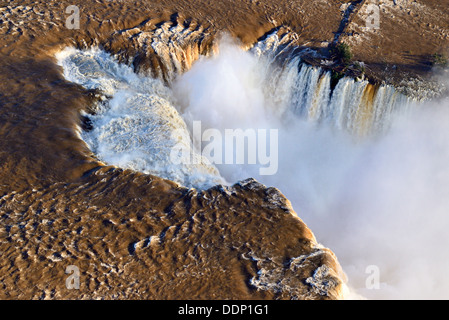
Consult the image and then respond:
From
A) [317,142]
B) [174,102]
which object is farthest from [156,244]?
[317,142]

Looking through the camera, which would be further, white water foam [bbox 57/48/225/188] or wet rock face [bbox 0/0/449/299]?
white water foam [bbox 57/48/225/188]

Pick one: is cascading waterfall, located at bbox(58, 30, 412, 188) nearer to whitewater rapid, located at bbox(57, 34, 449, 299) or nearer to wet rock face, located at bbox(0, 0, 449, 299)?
whitewater rapid, located at bbox(57, 34, 449, 299)

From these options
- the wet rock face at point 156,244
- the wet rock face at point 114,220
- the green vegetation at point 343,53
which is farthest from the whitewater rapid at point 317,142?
the wet rock face at point 156,244

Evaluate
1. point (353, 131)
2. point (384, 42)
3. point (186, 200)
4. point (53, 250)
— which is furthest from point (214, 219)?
point (384, 42)

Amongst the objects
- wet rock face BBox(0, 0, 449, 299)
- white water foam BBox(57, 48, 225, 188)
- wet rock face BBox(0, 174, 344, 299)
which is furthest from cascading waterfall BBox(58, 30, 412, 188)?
wet rock face BBox(0, 174, 344, 299)

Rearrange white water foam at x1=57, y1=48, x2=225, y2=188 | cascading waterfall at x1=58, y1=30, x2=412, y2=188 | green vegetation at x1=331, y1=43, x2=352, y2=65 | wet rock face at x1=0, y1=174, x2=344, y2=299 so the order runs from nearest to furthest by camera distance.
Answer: wet rock face at x1=0, y1=174, x2=344, y2=299 < white water foam at x1=57, y1=48, x2=225, y2=188 < cascading waterfall at x1=58, y1=30, x2=412, y2=188 < green vegetation at x1=331, y1=43, x2=352, y2=65

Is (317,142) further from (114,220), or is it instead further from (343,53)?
(114,220)

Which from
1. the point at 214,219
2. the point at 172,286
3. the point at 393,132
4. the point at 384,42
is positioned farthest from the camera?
the point at 384,42

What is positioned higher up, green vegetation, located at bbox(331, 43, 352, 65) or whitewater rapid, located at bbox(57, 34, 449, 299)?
green vegetation, located at bbox(331, 43, 352, 65)

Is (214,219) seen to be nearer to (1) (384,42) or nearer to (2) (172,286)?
(2) (172,286)
